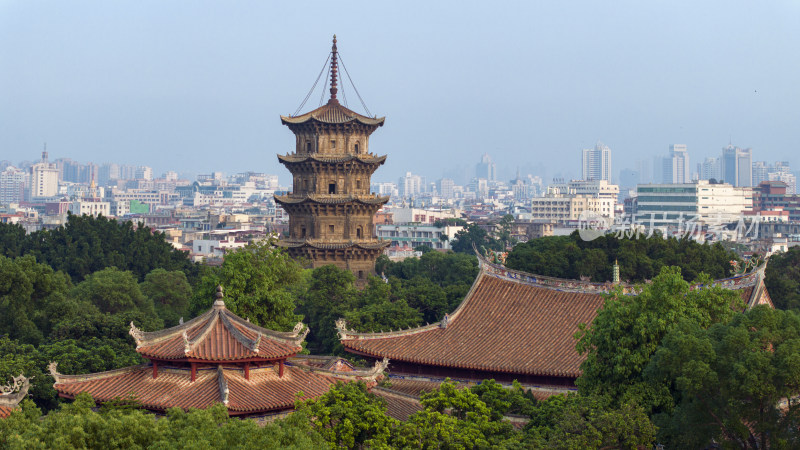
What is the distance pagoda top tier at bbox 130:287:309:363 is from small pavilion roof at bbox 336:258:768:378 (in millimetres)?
4128

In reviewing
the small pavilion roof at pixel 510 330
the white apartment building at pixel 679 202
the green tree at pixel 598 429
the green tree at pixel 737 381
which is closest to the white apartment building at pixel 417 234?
the white apartment building at pixel 679 202

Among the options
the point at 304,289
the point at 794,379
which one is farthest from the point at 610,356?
the point at 304,289

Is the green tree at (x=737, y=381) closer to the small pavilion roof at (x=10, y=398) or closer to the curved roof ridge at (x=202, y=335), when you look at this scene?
the curved roof ridge at (x=202, y=335)

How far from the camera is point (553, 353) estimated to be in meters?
26.5

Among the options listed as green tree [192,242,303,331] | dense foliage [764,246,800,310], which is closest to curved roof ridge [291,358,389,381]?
green tree [192,242,303,331]

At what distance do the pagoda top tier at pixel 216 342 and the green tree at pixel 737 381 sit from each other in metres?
7.26

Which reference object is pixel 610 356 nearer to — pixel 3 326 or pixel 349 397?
pixel 349 397

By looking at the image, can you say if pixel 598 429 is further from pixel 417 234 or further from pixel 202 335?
pixel 417 234

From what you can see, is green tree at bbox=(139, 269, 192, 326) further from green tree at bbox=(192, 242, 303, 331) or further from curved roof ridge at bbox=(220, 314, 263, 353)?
curved roof ridge at bbox=(220, 314, 263, 353)

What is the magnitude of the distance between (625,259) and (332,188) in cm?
1454

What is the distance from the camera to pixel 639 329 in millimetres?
21188

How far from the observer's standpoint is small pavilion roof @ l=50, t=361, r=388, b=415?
20656mm

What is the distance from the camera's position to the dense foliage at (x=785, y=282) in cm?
4344

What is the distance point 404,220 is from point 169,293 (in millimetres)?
116898
